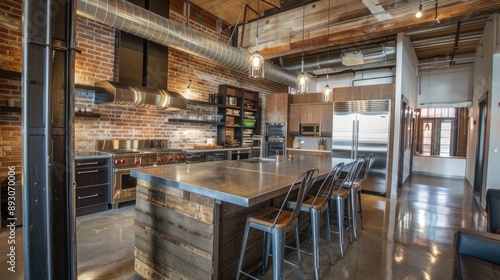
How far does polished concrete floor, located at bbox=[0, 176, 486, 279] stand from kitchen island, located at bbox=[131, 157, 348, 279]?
0.36m

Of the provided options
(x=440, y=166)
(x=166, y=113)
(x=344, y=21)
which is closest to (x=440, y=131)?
(x=440, y=166)

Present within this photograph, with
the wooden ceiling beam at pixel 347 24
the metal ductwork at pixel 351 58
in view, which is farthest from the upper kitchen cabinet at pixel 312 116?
the wooden ceiling beam at pixel 347 24

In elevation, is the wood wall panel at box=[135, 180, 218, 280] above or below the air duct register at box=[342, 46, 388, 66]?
below

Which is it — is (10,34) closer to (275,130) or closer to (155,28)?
(155,28)

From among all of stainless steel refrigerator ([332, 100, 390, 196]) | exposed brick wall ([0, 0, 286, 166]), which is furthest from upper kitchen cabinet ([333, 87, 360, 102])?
exposed brick wall ([0, 0, 286, 166])

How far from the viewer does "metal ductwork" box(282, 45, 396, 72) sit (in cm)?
565

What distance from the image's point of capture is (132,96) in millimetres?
4148

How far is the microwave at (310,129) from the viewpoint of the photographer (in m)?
6.77

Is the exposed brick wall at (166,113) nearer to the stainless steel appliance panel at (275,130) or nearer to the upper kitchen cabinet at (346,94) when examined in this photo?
the stainless steel appliance panel at (275,130)

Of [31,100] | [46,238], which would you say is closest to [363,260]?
[46,238]

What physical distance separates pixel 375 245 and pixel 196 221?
233 centimetres

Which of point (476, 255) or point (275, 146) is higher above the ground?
point (275, 146)

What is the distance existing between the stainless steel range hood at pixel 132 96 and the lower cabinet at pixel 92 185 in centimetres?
98

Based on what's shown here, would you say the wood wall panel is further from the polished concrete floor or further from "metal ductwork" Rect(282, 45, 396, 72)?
"metal ductwork" Rect(282, 45, 396, 72)
